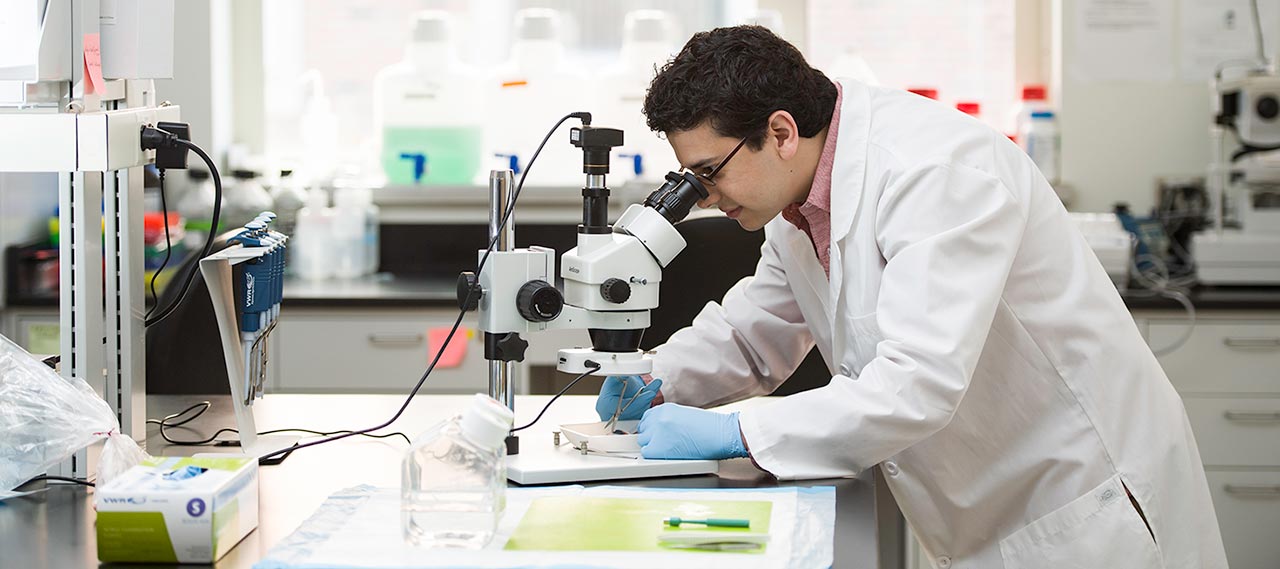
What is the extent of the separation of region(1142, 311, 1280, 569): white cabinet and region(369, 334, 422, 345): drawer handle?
5.66 feet

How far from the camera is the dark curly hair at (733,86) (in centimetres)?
159

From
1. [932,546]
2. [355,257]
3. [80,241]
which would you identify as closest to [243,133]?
[355,257]

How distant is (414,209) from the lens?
3742mm

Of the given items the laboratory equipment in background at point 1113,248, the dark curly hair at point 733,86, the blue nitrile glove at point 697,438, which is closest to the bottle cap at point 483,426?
the blue nitrile glove at point 697,438

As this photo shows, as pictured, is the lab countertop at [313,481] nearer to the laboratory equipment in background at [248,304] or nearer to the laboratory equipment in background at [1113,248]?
the laboratory equipment in background at [248,304]

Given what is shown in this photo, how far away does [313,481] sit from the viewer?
Answer: 1477 mm

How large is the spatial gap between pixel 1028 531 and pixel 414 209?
7.98 feet

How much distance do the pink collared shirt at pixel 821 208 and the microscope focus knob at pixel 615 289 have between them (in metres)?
0.35

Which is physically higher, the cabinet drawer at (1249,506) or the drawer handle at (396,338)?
the drawer handle at (396,338)

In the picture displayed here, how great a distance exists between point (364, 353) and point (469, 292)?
1.76m

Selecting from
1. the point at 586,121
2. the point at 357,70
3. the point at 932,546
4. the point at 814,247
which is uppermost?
the point at 357,70

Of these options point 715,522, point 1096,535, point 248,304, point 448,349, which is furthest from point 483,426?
point 448,349

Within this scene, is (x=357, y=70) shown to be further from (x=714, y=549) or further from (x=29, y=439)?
Answer: (x=714, y=549)

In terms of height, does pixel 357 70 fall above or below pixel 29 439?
above
